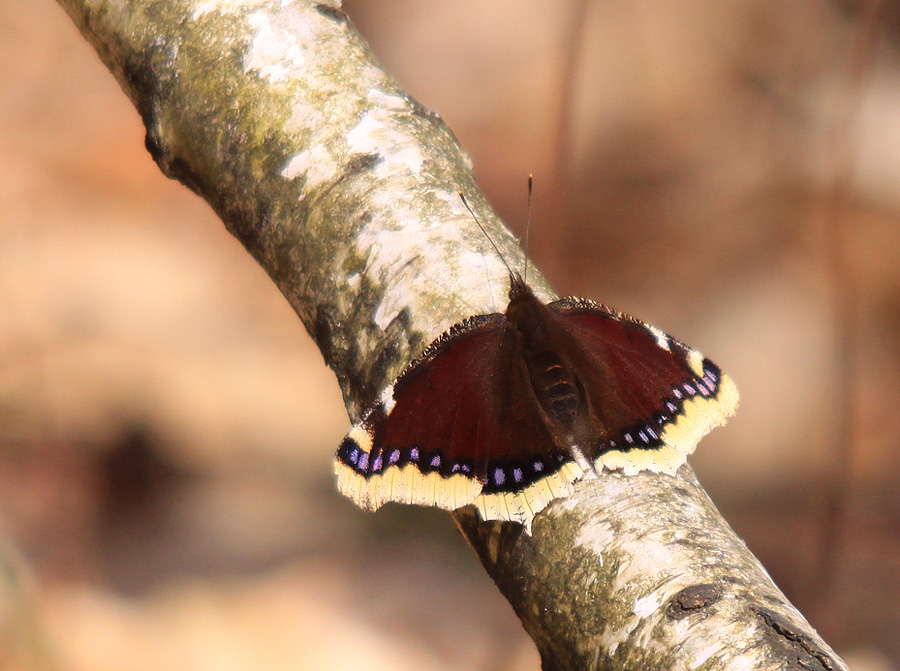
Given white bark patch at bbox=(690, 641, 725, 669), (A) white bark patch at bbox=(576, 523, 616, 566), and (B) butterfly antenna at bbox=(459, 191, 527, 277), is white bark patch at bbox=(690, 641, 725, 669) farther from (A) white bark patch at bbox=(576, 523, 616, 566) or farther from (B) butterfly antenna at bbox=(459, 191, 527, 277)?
(B) butterfly antenna at bbox=(459, 191, 527, 277)

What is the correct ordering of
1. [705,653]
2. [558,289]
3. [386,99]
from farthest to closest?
[558,289], [386,99], [705,653]

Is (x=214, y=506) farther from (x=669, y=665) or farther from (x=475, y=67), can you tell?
(x=669, y=665)

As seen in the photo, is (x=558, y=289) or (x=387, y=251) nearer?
(x=387, y=251)

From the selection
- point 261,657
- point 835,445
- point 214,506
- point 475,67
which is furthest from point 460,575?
point 475,67

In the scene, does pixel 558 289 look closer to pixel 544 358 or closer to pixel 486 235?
pixel 544 358

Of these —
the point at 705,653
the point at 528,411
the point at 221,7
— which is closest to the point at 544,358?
the point at 528,411

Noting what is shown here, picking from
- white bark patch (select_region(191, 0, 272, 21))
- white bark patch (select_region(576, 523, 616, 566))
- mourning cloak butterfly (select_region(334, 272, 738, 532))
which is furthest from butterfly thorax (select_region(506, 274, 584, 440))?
white bark patch (select_region(191, 0, 272, 21))
